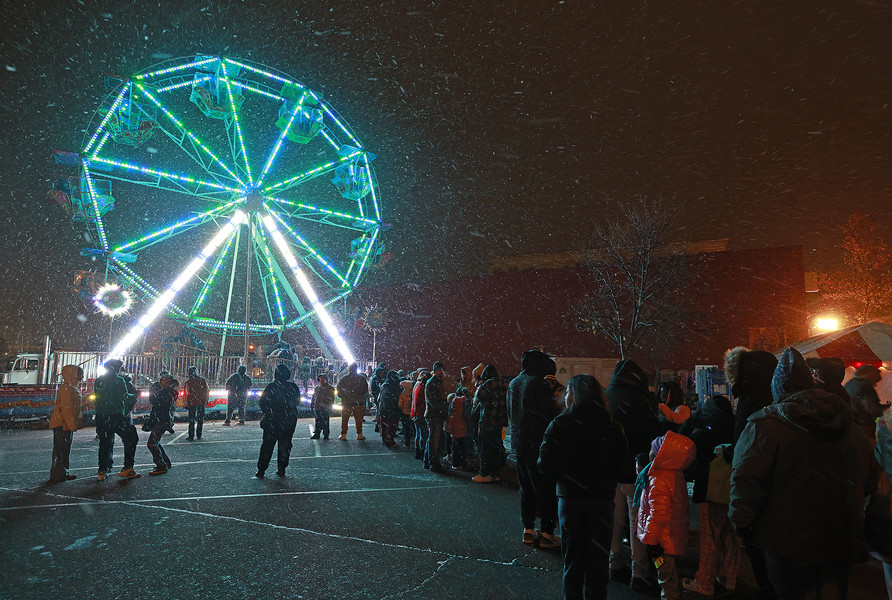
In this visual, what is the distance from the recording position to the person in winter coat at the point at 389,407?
1080 cm

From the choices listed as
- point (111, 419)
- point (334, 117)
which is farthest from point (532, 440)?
point (334, 117)

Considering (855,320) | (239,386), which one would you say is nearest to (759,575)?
(239,386)

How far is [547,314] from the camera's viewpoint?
29.3 m

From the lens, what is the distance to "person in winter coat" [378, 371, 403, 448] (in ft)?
35.4

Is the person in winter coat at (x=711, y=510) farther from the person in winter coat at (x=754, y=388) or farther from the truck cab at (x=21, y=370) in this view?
the truck cab at (x=21, y=370)

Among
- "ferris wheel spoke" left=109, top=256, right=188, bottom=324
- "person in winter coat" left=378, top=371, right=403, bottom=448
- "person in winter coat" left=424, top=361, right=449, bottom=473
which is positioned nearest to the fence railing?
"ferris wheel spoke" left=109, top=256, right=188, bottom=324

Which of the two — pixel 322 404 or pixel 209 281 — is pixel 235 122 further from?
pixel 322 404

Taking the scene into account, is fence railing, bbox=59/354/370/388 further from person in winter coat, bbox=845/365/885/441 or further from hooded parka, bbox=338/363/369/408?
person in winter coat, bbox=845/365/885/441

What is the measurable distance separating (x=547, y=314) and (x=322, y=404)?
64.4 ft

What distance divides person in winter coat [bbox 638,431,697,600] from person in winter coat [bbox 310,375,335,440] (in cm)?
875

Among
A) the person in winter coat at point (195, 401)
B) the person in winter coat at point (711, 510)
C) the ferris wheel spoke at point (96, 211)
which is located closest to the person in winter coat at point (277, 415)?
the person in winter coat at point (195, 401)

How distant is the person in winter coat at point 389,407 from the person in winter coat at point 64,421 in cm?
509

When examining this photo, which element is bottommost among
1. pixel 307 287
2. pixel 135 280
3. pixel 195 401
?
pixel 195 401

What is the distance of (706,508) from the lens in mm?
3889
